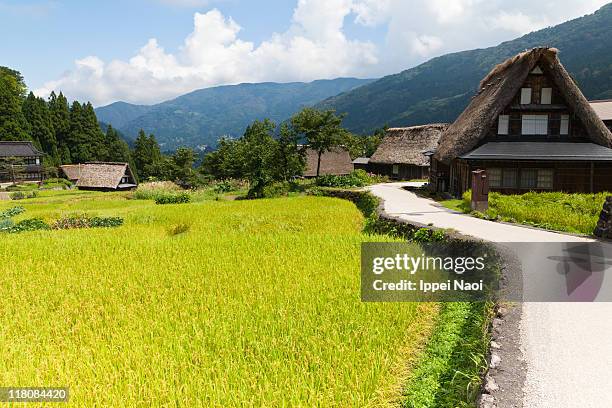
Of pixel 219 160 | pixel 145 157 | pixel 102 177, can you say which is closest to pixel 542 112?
pixel 219 160

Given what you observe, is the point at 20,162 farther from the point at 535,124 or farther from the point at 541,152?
the point at 541,152

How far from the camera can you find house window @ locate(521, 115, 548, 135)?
18.5m

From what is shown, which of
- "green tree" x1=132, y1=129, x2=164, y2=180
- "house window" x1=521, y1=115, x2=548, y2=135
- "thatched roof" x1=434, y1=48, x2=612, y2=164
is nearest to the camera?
"thatched roof" x1=434, y1=48, x2=612, y2=164

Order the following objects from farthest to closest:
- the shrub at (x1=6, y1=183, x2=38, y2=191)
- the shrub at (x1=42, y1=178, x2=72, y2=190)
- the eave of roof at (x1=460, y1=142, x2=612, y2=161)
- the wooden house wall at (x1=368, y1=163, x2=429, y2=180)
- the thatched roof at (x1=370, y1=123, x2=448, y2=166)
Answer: the shrub at (x1=42, y1=178, x2=72, y2=190)
the shrub at (x1=6, y1=183, x2=38, y2=191)
the thatched roof at (x1=370, y1=123, x2=448, y2=166)
the wooden house wall at (x1=368, y1=163, x2=429, y2=180)
the eave of roof at (x1=460, y1=142, x2=612, y2=161)

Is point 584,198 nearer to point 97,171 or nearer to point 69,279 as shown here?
point 69,279

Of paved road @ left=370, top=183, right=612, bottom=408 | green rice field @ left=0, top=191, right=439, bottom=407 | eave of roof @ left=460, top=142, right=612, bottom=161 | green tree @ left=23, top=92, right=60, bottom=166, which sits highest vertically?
green tree @ left=23, top=92, right=60, bottom=166

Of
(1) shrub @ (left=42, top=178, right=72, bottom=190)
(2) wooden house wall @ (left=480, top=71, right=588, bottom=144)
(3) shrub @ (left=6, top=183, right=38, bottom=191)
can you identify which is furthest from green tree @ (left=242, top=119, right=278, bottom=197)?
(1) shrub @ (left=42, top=178, right=72, bottom=190)

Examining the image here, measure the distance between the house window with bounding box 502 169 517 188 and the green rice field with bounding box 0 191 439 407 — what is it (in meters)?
12.5

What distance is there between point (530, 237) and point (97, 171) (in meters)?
46.6

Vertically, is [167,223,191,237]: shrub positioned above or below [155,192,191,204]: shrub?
below

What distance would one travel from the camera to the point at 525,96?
1848cm

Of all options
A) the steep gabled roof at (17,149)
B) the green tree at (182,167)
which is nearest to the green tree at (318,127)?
the green tree at (182,167)

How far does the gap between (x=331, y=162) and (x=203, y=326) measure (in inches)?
1430

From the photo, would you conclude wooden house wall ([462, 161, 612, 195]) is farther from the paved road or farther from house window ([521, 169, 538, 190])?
the paved road
